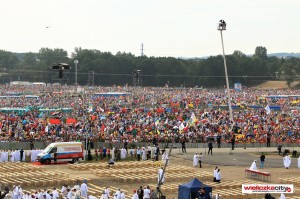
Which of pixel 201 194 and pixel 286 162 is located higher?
pixel 286 162

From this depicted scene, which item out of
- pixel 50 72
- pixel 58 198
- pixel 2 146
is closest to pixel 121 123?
pixel 2 146

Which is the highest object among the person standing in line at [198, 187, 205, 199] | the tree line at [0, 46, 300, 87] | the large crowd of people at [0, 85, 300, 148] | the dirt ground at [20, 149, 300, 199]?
the tree line at [0, 46, 300, 87]

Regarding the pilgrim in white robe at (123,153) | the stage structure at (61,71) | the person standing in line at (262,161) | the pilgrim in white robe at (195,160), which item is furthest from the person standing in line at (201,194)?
the stage structure at (61,71)

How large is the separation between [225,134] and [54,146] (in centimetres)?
1959

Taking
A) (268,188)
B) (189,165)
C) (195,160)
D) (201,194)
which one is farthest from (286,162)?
(268,188)

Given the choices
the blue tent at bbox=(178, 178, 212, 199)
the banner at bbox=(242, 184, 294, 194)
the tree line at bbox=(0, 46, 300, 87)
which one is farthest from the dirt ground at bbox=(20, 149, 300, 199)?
the tree line at bbox=(0, 46, 300, 87)

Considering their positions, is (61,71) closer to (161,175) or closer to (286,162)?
(286,162)

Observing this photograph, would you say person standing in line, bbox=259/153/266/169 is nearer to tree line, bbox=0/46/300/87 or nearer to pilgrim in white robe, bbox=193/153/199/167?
pilgrim in white robe, bbox=193/153/199/167

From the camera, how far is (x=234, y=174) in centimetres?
4166

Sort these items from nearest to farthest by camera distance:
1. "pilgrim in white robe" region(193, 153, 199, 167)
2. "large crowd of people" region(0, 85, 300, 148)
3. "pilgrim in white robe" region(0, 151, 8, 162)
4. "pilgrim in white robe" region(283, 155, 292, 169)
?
"pilgrim in white robe" region(193, 153, 199, 167) → "pilgrim in white robe" region(283, 155, 292, 169) → "pilgrim in white robe" region(0, 151, 8, 162) → "large crowd of people" region(0, 85, 300, 148)

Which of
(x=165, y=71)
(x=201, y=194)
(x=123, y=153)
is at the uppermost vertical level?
(x=165, y=71)

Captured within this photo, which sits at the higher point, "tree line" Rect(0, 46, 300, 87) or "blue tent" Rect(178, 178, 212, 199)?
"tree line" Rect(0, 46, 300, 87)

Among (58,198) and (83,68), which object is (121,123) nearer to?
(58,198)

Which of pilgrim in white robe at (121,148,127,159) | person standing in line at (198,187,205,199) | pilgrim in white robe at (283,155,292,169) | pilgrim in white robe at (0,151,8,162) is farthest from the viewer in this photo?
pilgrim in white robe at (121,148,127,159)
